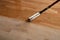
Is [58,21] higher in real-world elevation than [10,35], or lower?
higher

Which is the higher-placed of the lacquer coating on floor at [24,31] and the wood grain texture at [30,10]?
the wood grain texture at [30,10]

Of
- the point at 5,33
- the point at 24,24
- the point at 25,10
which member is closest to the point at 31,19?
the point at 24,24

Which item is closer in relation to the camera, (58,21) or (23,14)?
(58,21)

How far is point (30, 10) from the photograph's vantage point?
1.84 m

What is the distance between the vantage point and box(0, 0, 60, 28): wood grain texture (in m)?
1.69

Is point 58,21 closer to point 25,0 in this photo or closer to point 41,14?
point 41,14

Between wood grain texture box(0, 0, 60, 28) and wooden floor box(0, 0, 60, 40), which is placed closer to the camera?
wooden floor box(0, 0, 60, 40)

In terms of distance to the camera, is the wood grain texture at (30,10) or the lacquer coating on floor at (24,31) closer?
the lacquer coating on floor at (24,31)

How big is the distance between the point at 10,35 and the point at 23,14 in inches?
14.2

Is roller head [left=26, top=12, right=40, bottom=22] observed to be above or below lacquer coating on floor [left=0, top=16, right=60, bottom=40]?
above

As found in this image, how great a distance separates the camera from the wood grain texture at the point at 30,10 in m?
1.69

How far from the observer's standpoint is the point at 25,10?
185 cm

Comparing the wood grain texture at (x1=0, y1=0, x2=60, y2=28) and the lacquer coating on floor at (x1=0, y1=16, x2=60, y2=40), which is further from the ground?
the wood grain texture at (x1=0, y1=0, x2=60, y2=28)

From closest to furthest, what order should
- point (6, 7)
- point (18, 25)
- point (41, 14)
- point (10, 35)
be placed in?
point (10, 35), point (18, 25), point (41, 14), point (6, 7)
